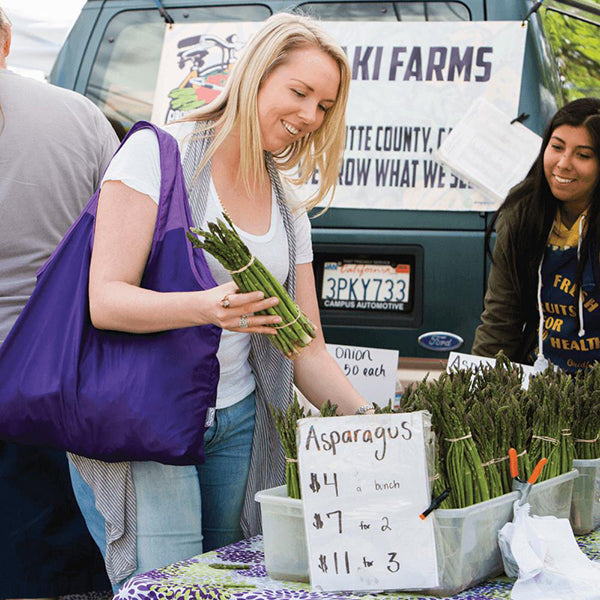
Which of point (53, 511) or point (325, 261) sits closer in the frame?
point (53, 511)

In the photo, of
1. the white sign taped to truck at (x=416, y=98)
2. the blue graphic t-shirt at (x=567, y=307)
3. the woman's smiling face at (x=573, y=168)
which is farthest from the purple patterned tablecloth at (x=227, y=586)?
the white sign taped to truck at (x=416, y=98)

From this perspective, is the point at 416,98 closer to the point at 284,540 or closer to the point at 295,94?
the point at 295,94

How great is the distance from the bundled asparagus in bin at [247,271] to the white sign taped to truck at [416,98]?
197 centimetres

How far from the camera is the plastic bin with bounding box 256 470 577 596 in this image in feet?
4.82

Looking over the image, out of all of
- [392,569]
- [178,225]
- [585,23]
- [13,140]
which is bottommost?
[392,569]

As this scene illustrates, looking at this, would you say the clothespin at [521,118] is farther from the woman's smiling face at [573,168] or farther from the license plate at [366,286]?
the license plate at [366,286]

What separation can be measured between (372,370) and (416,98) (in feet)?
3.77

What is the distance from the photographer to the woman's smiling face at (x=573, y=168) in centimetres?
285

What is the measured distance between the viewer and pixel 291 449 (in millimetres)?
1537

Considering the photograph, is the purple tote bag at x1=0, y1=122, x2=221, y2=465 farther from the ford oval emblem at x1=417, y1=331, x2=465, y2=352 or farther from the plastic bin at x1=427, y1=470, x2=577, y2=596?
the ford oval emblem at x1=417, y1=331, x2=465, y2=352

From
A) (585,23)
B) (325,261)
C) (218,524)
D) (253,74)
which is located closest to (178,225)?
(253,74)

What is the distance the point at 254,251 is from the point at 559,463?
0.78 m

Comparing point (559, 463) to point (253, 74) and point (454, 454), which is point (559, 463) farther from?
point (253, 74)

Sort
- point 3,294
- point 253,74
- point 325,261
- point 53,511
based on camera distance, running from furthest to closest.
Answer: point 325,261
point 53,511
point 3,294
point 253,74
